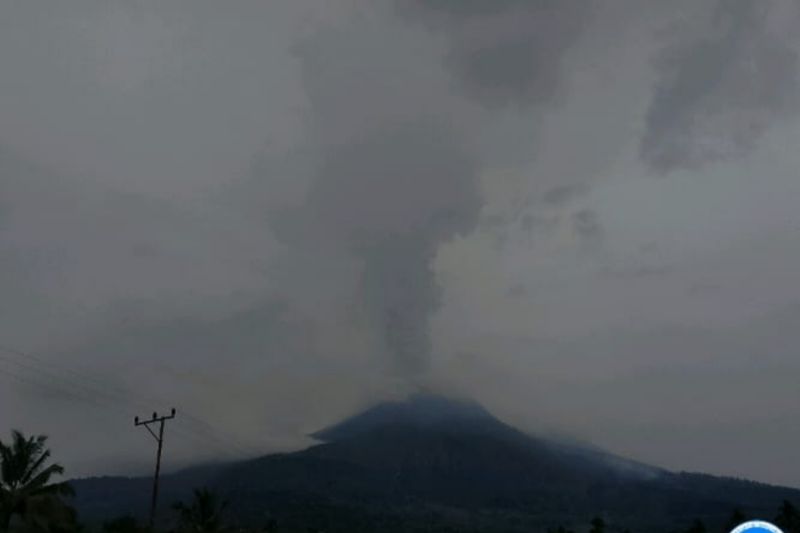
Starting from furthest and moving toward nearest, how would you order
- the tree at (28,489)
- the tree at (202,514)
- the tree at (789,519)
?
1. the tree at (789,519)
2. the tree at (202,514)
3. the tree at (28,489)

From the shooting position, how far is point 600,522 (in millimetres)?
123125

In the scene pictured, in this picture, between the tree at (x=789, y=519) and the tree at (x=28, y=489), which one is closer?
the tree at (x=28, y=489)

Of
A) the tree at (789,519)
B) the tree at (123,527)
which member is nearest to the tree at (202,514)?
the tree at (123,527)

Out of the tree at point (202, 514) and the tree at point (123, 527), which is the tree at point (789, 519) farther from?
the tree at point (123, 527)

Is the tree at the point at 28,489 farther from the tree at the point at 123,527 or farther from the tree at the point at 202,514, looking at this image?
the tree at the point at 202,514

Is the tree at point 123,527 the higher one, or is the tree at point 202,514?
the tree at point 202,514

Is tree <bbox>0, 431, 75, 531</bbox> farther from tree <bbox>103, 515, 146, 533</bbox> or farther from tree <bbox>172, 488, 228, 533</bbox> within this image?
tree <bbox>172, 488, 228, 533</bbox>

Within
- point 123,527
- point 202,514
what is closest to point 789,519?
point 202,514

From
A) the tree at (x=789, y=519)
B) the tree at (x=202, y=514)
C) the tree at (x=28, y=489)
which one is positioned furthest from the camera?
the tree at (x=789, y=519)

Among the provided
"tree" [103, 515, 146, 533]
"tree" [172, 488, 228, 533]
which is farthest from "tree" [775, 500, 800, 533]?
"tree" [103, 515, 146, 533]

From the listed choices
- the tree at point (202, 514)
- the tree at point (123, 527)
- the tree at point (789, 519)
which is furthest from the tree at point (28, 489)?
the tree at point (789, 519)

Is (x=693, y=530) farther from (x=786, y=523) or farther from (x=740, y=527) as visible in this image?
→ (x=740, y=527)

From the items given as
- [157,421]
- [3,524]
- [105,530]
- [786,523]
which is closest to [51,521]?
[3,524]

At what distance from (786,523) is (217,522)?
67.6 m
